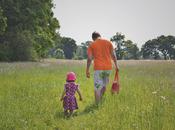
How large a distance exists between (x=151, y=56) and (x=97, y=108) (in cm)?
13694

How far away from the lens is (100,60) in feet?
40.4

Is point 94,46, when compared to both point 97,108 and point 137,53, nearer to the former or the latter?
point 97,108

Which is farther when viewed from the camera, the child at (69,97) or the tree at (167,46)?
the tree at (167,46)

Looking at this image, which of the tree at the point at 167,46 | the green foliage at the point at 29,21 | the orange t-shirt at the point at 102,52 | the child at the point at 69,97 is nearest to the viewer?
the child at the point at 69,97

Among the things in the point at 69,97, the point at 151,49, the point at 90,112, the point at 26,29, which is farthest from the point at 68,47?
the point at 90,112

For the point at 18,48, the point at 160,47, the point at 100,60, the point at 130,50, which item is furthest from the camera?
the point at 130,50

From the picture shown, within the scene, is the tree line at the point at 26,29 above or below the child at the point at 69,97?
above

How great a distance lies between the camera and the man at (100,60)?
40.1ft

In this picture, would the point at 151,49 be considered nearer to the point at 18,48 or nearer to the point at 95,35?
the point at 18,48

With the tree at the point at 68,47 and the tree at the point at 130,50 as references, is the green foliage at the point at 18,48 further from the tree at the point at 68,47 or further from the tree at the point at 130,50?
the tree at the point at 68,47

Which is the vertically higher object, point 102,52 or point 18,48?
point 18,48

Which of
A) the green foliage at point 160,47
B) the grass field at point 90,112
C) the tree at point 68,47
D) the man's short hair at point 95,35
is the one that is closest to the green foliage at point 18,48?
the grass field at point 90,112

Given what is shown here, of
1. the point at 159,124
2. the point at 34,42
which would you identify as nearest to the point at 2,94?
the point at 159,124

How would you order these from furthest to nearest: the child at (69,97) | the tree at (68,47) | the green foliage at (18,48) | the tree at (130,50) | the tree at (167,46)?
the tree at (68,47), the tree at (130,50), the tree at (167,46), the green foliage at (18,48), the child at (69,97)
